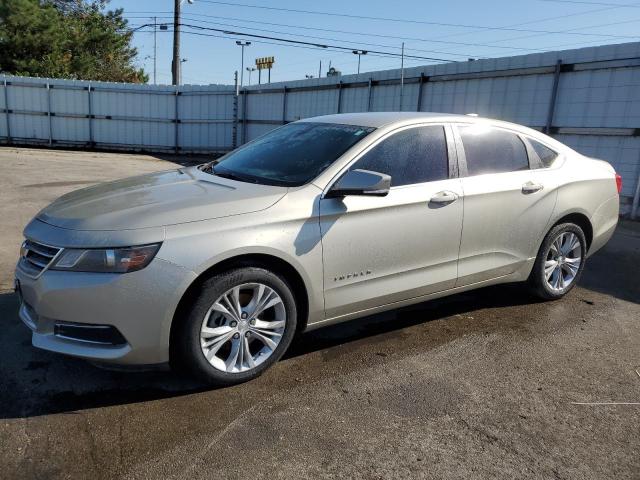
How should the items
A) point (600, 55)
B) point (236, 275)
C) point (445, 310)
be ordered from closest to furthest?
point (236, 275), point (445, 310), point (600, 55)

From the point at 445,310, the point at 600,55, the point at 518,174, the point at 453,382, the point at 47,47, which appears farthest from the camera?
the point at 47,47

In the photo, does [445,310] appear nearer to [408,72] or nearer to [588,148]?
[588,148]

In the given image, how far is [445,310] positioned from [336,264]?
1.66 metres

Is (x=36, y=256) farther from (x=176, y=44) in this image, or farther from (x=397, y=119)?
(x=176, y=44)

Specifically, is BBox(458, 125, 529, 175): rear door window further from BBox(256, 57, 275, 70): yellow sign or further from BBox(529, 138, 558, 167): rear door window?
BBox(256, 57, 275, 70): yellow sign

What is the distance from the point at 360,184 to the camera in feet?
11.1

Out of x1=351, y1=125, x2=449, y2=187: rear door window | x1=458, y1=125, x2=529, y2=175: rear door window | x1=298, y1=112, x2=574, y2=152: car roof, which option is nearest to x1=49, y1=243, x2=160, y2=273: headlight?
x1=351, y1=125, x2=449, y2=187: rear door window

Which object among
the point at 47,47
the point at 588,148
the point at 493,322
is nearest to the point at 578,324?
the point at 493,322

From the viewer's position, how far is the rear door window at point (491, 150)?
424 centimetres

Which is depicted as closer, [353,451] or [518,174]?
[353,451]

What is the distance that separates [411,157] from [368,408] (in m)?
1.80

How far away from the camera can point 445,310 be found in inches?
187

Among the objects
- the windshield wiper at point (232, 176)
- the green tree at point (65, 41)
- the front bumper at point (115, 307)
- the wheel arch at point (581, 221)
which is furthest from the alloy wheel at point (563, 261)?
the green tree at point (65, 41)

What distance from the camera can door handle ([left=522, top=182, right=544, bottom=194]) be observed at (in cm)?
443
